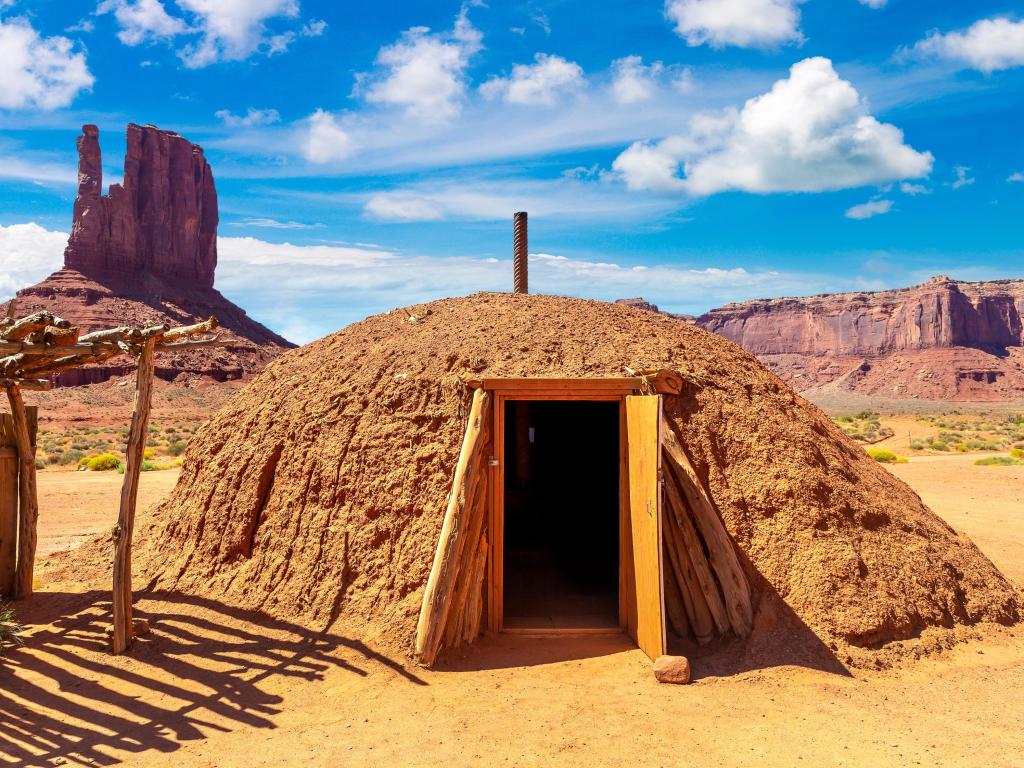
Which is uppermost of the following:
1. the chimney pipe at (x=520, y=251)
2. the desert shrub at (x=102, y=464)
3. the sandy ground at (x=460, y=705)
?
the chimney pipe at (x=520, y=251)

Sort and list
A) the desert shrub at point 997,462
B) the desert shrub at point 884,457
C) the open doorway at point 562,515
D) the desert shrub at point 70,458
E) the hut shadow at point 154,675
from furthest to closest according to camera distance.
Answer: the desert shrub at point 70,458 → the desert shrub at point 884,457 → the desert shrub at point 997,462 → the open doorway at point 562,515 → the hut shadow at point 154,675

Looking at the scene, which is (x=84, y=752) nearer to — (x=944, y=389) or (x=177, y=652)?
(x=177, y=652)

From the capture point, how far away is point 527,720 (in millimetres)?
4805

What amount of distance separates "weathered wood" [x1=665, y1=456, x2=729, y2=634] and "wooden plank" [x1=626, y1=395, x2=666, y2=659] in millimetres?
A: 333

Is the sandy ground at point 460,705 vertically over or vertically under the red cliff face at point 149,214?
under

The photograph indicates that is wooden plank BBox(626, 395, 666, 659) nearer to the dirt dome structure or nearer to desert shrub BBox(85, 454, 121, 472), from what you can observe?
the dirt dome structure

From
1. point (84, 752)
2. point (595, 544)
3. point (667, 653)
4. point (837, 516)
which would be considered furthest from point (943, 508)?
A: point (84, 752)

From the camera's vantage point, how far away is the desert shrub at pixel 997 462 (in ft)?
61.9

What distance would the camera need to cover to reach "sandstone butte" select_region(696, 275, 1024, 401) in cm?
7538

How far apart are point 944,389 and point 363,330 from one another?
256 ft

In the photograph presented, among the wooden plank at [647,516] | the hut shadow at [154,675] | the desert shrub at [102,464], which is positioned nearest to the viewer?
the hut shadow at [154,675]

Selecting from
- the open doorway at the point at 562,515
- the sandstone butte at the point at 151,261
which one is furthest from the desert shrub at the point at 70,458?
the sandstone butte at the point at 151,261

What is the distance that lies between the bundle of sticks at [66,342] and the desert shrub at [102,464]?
43.3 ft

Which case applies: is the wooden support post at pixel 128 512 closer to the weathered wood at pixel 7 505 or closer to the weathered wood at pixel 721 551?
the weathered wood at pixel 7 505
